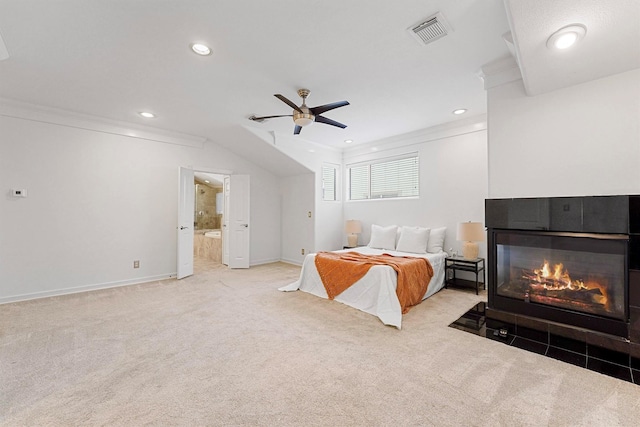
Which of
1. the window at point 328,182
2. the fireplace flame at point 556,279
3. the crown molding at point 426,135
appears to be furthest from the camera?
the window at point 328,182

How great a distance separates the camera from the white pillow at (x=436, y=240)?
457 cm

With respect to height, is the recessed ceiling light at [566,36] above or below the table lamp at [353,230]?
above

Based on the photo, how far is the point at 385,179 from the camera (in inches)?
228

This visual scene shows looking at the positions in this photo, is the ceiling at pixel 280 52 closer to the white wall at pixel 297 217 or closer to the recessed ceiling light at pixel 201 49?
the recessed ceiling light at pixel 201 49

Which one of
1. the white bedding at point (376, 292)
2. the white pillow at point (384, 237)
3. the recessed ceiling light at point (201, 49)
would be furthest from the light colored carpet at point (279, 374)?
the recessed ceiling light at point (201, 49)

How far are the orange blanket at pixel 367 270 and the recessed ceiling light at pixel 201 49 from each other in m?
2.80

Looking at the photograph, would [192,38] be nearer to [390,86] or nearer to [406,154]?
[390,86]

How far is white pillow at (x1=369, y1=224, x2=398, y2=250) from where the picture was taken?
5.01 metres

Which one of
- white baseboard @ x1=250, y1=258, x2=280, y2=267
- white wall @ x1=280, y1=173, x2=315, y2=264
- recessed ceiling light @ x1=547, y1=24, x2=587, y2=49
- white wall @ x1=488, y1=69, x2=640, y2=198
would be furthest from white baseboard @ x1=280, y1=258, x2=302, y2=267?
recessed ceiling light @ x1=547, y1=24, x2=587, y2=49

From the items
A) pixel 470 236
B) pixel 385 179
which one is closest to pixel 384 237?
pixel 385 179

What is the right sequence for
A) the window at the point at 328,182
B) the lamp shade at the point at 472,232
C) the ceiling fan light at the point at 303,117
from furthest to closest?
the window at the point at 328,182 → the lamp shade at the point at 472,232 → the ceiling fan light at the point at 303,117

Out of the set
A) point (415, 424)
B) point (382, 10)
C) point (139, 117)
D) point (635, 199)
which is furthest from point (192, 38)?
point (635, 199)

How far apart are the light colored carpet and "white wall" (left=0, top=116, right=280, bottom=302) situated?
0.85 meters

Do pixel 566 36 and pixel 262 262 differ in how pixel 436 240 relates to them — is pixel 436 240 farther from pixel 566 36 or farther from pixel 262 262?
pixel 262 262
